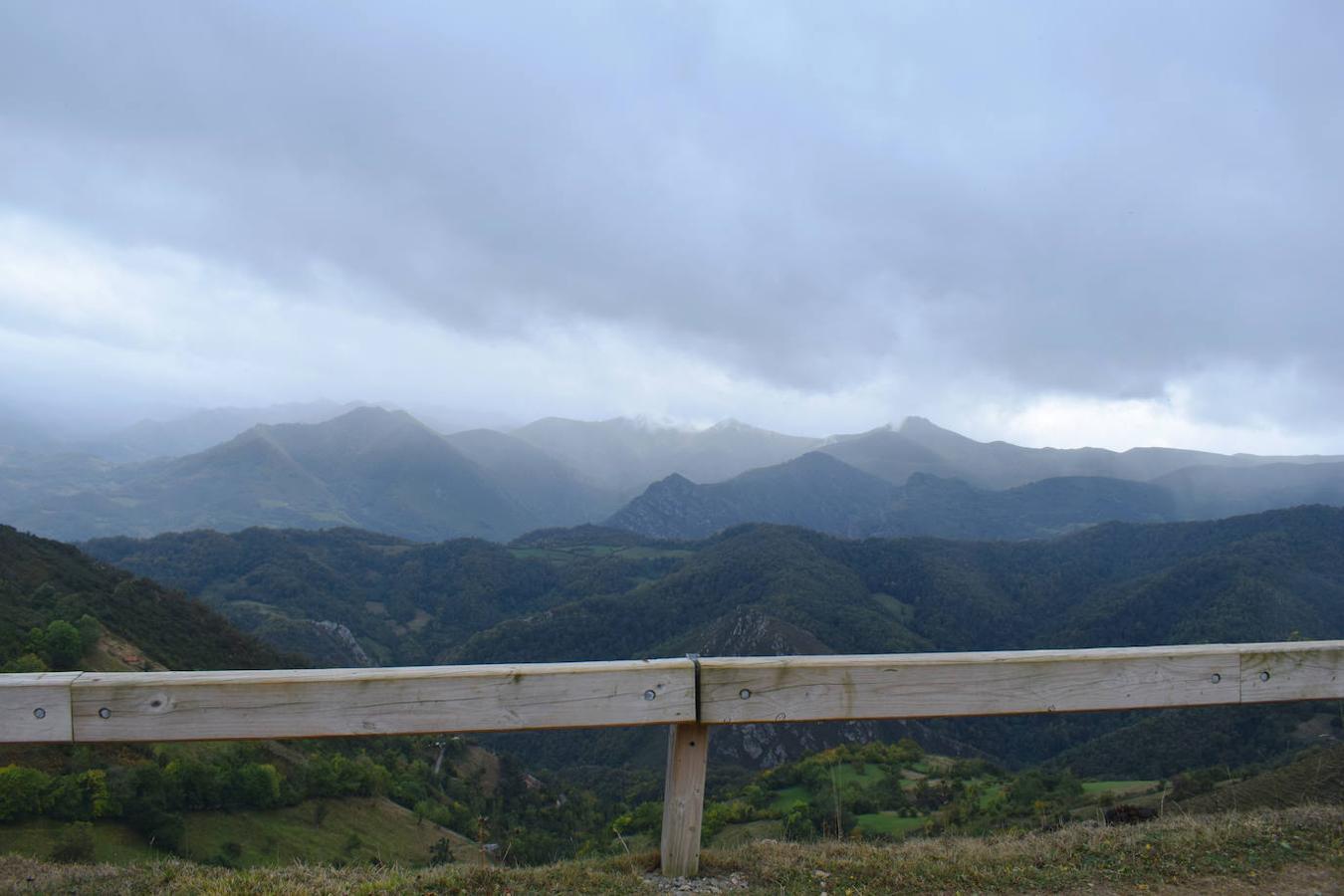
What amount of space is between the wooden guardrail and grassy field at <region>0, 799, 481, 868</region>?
1.55 metres

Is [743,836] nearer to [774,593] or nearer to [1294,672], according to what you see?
[1294,672]

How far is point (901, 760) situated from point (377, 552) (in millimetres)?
132321

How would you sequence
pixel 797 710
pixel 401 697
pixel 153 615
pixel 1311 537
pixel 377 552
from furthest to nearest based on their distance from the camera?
1. pixel 377 552
2. pixel 1311 537
3. pixel 153 615
4. pixel 797 710
5. pixel 401 697

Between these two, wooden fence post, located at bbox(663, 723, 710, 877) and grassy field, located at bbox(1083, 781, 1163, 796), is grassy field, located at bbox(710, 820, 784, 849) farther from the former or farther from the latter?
grassy field, located at bbox(1083, 781, 1163, 796)

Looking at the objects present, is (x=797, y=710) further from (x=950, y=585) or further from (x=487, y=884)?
(x=950, y=585)

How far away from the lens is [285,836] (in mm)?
17078

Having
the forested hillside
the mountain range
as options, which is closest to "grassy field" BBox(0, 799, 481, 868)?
the forested hillside

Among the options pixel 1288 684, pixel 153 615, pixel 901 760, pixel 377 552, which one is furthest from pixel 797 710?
pixel 377 552

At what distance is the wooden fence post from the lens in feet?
9.98

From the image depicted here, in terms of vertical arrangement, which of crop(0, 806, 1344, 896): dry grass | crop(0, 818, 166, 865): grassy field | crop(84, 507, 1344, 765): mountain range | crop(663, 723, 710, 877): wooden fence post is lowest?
crop(84, 507, 1344, 765): mountain range

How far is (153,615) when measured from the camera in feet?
141

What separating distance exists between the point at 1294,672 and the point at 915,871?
2.03m

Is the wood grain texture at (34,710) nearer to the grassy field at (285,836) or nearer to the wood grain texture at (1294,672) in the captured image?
the grassy field at (285,836)

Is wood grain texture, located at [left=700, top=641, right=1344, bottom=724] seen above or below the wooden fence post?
above
